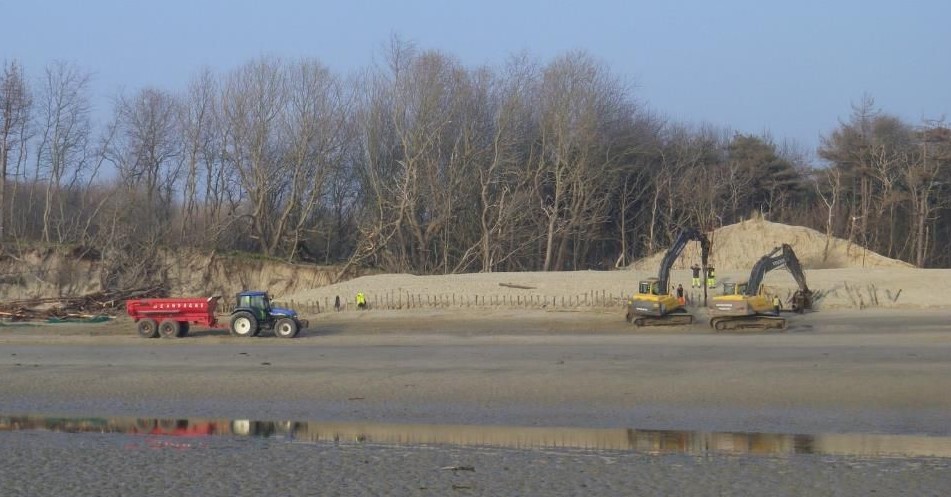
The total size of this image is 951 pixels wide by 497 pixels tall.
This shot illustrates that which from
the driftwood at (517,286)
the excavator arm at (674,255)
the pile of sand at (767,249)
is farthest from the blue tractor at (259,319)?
the pile of sand at (767,249)

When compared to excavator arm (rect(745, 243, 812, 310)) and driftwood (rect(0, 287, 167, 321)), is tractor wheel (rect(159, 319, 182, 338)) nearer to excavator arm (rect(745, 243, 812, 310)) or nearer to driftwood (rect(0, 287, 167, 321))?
driftwood (rect(0, 287, 167, 321))

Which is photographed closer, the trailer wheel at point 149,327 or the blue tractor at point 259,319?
the blue tractor at point 259,319

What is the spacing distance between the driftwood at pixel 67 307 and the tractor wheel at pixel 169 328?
10.2 meters

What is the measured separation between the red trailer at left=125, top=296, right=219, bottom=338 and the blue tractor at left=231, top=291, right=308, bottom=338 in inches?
47.4

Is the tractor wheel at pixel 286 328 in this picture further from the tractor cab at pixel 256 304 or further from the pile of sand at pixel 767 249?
the pile of sand at pixel 767 249

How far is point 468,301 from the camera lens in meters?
41.1

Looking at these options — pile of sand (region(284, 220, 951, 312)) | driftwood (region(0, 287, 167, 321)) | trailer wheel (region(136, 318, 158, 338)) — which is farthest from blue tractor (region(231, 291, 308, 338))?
driftwood (region(0, 287, 167, 321))

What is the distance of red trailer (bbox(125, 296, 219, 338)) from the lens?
33594 mm

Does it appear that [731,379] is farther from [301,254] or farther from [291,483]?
[301,254]

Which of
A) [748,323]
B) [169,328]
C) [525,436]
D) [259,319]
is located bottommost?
[525,436]

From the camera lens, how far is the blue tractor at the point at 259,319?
32938mm

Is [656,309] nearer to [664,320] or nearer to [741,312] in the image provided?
[664,320]

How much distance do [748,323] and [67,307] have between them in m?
28.8

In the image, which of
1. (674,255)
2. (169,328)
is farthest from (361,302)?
(674,255)
